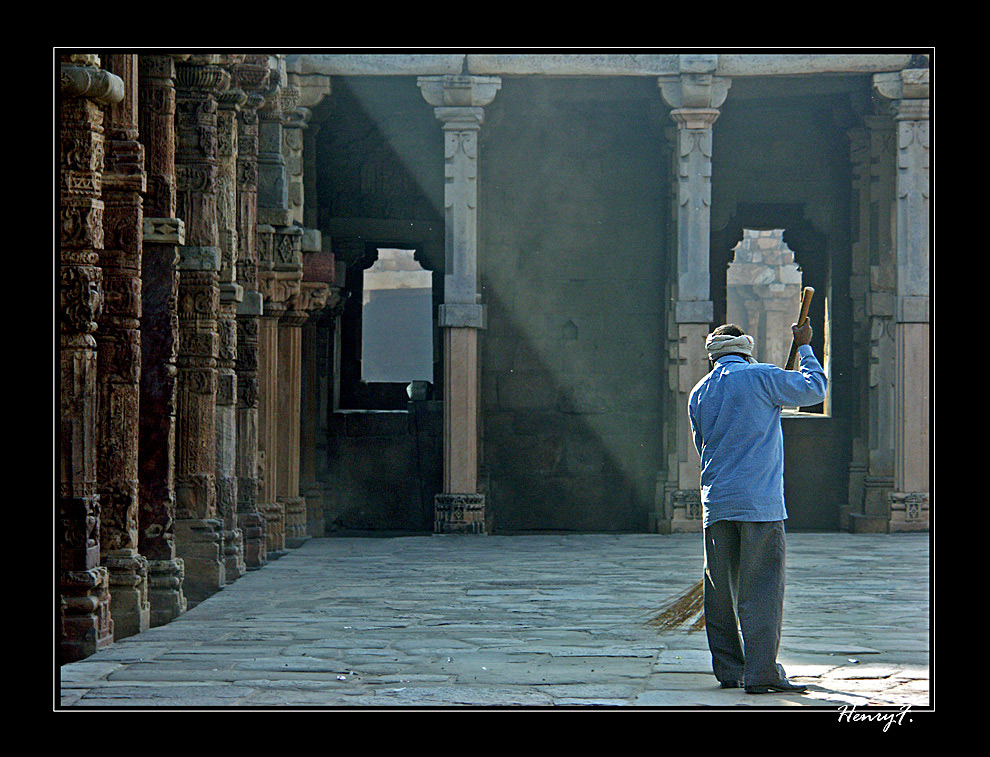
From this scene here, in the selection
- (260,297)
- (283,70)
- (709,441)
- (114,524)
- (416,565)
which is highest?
(283,70)

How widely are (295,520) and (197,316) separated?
4578mm

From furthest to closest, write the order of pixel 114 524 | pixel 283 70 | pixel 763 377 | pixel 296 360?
pixel 296 360
pixel 283 70
pixel 114 524
pixel 763 377

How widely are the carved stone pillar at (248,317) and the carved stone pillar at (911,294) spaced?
263 inches

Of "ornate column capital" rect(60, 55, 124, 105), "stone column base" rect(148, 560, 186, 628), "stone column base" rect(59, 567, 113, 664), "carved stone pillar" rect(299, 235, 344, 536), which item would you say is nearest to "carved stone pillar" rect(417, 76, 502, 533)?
"carved stone pillar" rect(299, 235, 344, 536)

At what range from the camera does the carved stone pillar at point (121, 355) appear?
7.49 metres

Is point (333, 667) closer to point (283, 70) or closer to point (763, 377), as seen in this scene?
point (763, 377)

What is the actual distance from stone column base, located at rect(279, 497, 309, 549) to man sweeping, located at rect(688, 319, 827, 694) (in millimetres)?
8105

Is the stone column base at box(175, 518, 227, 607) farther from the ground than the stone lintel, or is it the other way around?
Answer: the stone lintel

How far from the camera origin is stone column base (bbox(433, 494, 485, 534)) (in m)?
14.0

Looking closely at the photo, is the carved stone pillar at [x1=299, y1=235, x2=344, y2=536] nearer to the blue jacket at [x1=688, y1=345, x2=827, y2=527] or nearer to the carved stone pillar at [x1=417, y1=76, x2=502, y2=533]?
the carved stone pillar at [x1=417, y1=76, x2=502, y2=533]

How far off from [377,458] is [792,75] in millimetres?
6233

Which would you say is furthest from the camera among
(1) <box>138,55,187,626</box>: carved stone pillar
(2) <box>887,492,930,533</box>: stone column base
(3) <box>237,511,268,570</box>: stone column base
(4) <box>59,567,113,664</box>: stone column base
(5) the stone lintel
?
(2) <box>887,492,930,533</box>: stone column base
